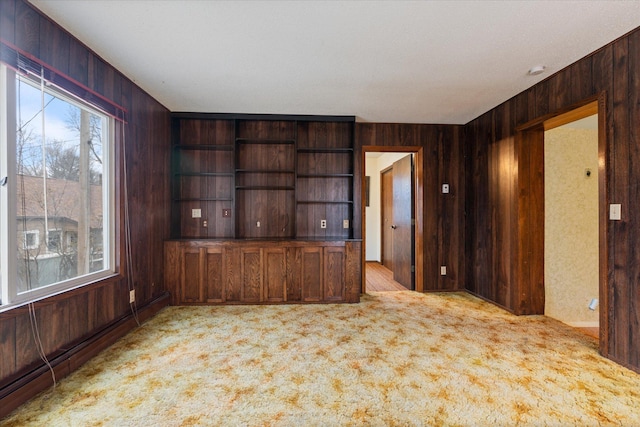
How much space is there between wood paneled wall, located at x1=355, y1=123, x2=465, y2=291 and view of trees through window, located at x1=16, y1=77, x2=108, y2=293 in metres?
3.08

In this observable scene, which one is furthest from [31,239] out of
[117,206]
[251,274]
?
[251,274]

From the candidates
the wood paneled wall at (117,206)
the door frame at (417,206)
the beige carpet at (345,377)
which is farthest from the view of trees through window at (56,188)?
the door frame at (417,206)

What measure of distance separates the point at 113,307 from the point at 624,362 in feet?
13.4

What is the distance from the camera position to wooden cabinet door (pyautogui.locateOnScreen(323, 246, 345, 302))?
355 cm

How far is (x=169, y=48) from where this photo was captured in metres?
2.21

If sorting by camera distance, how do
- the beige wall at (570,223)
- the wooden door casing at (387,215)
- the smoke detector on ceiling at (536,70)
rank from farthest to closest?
the wooden door casing at (387,215) < the beige wall at (570,223) < the smoke detector on ceiling at (536,70)

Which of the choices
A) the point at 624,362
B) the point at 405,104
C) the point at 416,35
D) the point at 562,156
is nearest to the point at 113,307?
the point at 416,35

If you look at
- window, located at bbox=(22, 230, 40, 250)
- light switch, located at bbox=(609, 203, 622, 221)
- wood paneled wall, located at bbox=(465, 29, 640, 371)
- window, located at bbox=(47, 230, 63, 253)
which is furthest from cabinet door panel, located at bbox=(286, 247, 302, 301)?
light switch, located at bbox=(609, 203, 622, 221)

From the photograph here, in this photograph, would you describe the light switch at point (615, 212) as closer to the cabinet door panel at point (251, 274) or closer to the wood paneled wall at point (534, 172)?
the wood paneled wall at point (534, 172)

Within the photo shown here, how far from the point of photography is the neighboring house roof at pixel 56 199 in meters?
1.77

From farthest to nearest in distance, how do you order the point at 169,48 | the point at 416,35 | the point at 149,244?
the point at 149,244 < the point at 169,48 < the point at 416,35

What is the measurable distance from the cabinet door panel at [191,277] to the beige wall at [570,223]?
4206 mm

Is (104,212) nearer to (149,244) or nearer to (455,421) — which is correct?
(149,244)

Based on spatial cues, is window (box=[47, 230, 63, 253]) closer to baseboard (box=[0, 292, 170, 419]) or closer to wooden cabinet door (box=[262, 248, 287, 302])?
baseboard (box=[0, 292, 170, 419])
